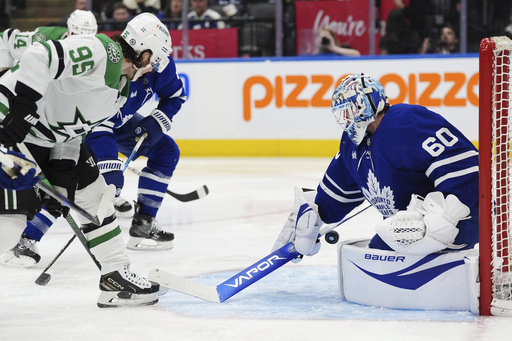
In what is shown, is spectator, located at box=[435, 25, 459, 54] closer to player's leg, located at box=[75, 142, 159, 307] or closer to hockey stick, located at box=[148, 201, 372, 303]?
hockey stick, located at box=[148, 201, 372, 303]

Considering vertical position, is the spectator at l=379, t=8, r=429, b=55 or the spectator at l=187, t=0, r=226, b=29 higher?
the spectator at l=187, t=0, r=226, b=29

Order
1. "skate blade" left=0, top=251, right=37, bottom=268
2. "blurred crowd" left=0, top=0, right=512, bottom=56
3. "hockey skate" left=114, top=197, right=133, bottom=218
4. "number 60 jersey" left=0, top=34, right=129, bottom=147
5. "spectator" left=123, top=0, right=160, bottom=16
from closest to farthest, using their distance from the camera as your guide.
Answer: "number 60 jersey" left=0, top=34, right=129, bottom=147, "skate blade" left=0, top=251, right=37, bottom=268, "hockey skate" left=114, top=197, right=133, bottom=218, "blurred crowd" left=0, top=0, right=512, bottom=56, "spectator" left=123, top=0, right=160, bottom=16

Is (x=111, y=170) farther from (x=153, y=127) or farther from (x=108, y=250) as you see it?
(x=108, y=250)

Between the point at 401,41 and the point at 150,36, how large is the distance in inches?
172

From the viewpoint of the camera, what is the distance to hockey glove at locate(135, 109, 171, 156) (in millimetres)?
3768

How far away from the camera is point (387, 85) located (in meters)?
7.18

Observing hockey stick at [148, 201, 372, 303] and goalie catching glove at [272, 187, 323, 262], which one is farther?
goalie catching glove at [272, 187, 323, 262]

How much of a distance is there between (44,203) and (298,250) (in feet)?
2.73

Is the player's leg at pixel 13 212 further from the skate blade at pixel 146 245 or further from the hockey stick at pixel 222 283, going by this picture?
the skate blade at pixel 146 245

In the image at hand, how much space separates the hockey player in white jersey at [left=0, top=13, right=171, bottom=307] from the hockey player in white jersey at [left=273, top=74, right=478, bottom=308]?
62 centimetres

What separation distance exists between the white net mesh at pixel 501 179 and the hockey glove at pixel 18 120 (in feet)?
4.05

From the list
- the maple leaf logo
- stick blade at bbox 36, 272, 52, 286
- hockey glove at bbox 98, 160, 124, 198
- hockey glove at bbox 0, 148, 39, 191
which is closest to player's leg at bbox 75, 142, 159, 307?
hockey glove at bbox 0, 148, 39, 191

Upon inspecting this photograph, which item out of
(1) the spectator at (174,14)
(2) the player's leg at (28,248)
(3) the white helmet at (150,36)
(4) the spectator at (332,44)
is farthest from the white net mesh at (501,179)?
(1) the spectator at (174,14)

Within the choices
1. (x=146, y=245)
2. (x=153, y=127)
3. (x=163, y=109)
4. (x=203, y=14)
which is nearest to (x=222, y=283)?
(x=146, y=245)
